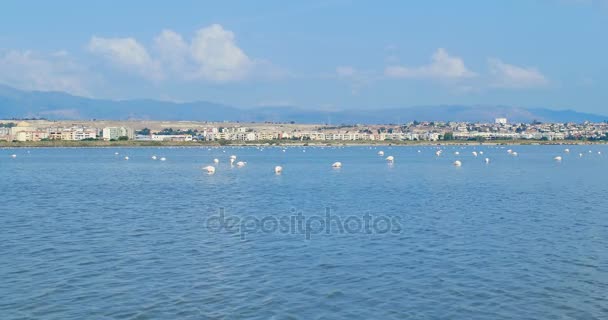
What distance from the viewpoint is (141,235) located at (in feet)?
81.3

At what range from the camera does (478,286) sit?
16.9m

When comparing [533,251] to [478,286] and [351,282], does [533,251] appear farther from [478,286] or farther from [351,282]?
[351,282]

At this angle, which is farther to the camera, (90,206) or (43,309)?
(90,206)

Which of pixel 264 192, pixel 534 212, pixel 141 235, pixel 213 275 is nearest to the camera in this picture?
pixel 213 275

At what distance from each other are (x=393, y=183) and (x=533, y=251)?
30.9 meters

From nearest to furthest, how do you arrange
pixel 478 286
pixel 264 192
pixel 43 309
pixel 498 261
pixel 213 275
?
pixel 43 309 < pixel 478 286 < pixel 213 275 < pixel 498 261 < pixel 264 192

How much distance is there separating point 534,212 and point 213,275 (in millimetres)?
18763

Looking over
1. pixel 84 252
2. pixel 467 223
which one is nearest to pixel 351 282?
pixel 84 252

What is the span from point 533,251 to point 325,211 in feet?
42.2

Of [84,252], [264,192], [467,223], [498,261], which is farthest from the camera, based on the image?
[264,192]

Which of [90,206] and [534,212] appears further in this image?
[90,206]

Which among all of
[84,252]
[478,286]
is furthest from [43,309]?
[478,286]

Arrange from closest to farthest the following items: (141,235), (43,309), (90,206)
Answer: (43,309)
(141,235)
(90,206)

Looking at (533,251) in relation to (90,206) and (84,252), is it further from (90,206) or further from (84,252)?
(90,206)
